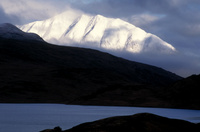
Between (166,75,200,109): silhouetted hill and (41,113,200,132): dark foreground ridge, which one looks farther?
(166,75,200,109): silhouetted hill

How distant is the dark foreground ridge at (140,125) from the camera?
21.3 m

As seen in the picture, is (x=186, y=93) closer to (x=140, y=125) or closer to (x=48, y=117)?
(x=48, y=117)

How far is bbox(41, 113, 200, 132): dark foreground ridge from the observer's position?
2129 cm

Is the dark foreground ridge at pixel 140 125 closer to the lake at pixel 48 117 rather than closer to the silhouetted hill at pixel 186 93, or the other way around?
the lake at pixel 48 117

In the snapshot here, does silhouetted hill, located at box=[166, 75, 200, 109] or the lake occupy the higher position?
silhouetted hill, located at box=[166, 75, 200, 109]

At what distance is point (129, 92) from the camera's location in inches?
5807

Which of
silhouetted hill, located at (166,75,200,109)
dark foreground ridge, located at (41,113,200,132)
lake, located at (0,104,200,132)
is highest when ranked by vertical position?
silhouetted hill, located at (166,75,200,109)

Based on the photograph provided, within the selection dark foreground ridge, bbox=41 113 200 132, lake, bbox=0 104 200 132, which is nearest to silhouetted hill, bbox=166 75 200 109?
lake, bbox=0 104 200 132

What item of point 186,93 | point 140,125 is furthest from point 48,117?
point 186,93

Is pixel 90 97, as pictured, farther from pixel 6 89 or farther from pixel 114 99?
pixel 6 89

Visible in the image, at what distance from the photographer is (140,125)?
21594mm

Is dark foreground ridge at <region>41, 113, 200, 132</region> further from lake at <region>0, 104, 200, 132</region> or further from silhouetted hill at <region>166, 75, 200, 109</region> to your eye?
silhouetted hill at <region>166, 75, 200, 109</region>

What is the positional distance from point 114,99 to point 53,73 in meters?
62.5

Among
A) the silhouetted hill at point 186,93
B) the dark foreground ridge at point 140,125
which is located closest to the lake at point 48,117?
the dark foreground ridge at point 140,125
